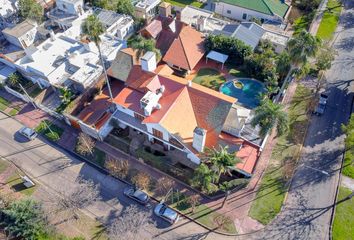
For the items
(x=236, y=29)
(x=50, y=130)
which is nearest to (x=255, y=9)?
(x=236, y=29)

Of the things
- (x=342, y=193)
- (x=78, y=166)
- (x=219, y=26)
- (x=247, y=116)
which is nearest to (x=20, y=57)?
(x=78, y=166)

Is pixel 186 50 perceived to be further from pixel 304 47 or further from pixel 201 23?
pixel 304 47

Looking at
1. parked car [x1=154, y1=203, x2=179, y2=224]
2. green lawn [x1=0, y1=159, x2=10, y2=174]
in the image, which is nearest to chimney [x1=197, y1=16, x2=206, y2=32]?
parked car [x1=154, y1=203, x2=179, y2=224]

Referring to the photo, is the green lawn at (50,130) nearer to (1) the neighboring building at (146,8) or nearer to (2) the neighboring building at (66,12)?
(2) the neighboring building at (66,12)

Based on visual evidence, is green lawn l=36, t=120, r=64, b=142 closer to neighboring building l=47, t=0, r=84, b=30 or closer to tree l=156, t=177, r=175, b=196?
tree l=156, t=177, r=175, b=196

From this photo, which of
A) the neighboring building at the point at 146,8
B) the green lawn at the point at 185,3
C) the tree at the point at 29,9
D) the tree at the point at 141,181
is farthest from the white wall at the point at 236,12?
the tree at the point at 141,181

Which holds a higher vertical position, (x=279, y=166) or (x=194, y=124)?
(x=194, y=124)

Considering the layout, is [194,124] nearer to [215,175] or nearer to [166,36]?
[215,175]
